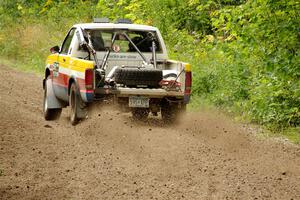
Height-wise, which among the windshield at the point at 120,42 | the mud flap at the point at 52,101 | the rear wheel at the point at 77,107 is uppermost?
the windshield at the point at 120,42

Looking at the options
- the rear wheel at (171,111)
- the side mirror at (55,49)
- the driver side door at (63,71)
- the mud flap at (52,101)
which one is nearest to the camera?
the rear wheel at (171,111)

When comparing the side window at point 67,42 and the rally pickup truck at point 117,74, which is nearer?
the rally pickup truck at point 117,74

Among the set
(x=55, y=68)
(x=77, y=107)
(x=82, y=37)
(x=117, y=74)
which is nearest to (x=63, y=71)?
(x=55, y=68)

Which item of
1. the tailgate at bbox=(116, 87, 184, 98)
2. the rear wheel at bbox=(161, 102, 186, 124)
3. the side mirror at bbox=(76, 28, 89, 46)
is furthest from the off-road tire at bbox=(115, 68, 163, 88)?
the side mirror at bbox=(76, 28, 89, 46)

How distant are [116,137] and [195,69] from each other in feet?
20.8

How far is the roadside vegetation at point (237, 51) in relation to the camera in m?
12.1

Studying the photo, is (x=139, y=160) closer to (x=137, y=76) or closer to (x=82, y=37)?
(x=137, y=76)

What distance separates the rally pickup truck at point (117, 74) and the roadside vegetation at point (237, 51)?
1.36 metres

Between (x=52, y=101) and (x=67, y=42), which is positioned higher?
(x=67, y=42)

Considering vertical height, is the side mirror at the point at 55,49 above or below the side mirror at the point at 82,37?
below

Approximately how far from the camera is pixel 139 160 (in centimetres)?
933

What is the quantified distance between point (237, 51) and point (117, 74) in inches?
112

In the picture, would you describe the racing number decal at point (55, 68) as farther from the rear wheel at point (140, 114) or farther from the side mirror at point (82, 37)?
the rear wheel at point (140, 114)

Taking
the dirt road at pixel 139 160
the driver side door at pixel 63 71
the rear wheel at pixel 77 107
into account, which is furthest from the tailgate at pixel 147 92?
the driver side door at pixel 63 71
